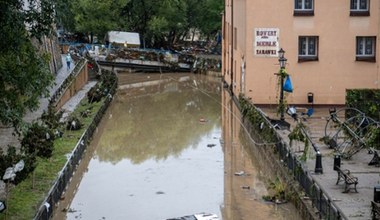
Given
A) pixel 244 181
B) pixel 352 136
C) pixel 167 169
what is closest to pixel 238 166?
pixel 244 181

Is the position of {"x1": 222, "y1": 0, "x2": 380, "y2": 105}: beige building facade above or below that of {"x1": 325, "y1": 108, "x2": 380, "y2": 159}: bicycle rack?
above

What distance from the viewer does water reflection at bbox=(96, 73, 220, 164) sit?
107ft

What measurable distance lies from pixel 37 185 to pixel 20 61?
5.88 metres

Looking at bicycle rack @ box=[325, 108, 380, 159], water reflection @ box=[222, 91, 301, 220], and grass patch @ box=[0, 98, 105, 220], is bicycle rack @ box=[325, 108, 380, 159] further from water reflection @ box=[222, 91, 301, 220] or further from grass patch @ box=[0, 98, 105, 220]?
grass patch @ box=[0, 98, 105, 220]

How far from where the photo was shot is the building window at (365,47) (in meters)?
40.3

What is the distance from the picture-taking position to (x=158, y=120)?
41.3m

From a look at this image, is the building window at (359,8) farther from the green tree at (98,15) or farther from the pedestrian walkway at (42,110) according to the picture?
the green tree at (98,15)

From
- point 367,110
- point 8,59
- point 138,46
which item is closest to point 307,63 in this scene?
point 367,110

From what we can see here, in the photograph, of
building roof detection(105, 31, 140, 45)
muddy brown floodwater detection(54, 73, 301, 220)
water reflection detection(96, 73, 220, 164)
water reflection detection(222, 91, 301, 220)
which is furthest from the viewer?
building roof detection(105, 31, 140, 45)

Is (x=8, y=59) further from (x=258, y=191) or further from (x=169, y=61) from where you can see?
(x=169, y=61)

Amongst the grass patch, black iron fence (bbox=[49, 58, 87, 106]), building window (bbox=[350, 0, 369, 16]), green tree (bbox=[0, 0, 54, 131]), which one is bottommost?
the grass patch

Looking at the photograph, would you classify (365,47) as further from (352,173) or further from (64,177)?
(64,177)

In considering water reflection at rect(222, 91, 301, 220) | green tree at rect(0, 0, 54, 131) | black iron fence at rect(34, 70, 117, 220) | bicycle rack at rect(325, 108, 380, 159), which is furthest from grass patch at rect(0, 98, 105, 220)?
bicycle rack at rect(325, 108, 380, 159)

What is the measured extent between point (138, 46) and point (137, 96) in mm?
22835
